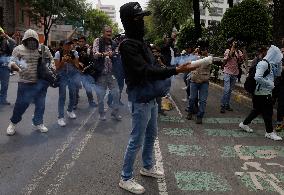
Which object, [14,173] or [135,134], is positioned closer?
[135,134]

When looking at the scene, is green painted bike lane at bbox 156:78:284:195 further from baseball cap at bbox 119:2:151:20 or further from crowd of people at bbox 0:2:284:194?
baseball cap at bbox 119:2:151:20

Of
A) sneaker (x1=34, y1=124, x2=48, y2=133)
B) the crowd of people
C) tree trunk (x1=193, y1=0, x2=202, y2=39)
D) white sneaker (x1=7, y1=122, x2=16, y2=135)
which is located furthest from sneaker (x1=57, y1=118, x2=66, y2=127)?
tree trunk (x1=193, y1=0, x2=202, y2=39)

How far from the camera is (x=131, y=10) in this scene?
470 centimetres

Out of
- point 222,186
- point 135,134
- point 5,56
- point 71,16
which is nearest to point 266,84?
point 222,186

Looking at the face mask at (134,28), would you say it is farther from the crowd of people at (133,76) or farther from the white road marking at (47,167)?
the white road marking at (47,167)

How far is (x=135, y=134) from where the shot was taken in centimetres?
494

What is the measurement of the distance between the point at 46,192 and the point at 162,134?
363 centimetres

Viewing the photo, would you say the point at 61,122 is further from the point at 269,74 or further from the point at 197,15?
the point at 197,15

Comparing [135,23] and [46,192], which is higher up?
[135,23]

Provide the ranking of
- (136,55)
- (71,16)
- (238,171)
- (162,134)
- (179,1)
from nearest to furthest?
(136,55) < (238,171) < (162,134) < (179,1) < (71,16)

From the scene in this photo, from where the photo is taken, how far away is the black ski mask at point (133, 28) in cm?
475

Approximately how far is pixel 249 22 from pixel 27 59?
12.4 m

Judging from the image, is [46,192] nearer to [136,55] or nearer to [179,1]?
[136,55]

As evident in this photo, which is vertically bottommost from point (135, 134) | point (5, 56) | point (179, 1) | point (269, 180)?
point (269, 180)
